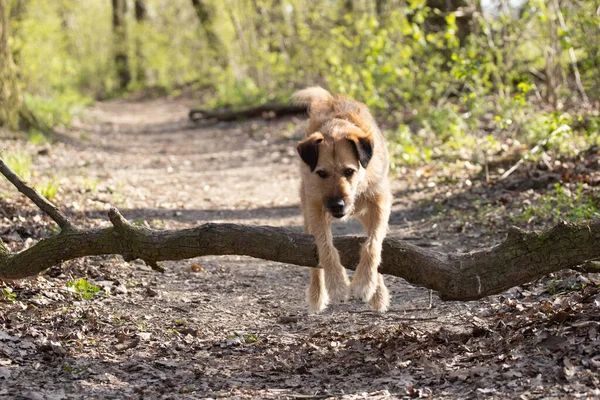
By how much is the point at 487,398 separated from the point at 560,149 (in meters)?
6.54

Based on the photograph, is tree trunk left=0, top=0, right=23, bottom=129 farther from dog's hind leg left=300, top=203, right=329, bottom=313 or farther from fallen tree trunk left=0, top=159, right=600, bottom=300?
dog's hind leg left=300, top=203, right=329, bottom=313

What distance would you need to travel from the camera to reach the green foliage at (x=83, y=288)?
5438mm

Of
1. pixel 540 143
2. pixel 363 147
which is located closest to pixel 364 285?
pixel 363 147

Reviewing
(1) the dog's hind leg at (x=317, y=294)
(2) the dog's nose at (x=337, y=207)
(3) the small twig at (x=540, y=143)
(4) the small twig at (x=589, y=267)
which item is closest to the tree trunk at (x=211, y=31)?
(3) the small twig at (x=540, y=143)

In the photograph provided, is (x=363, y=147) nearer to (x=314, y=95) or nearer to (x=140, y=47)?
(x=314, y=95)

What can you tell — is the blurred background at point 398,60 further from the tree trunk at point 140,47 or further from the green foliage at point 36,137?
the green foliage at point 36,137

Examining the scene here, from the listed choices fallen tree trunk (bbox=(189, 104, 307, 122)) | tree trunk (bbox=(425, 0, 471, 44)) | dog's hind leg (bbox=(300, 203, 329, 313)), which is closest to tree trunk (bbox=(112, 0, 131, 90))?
fallen tree trunk (bbox=(189, 104, 307, 122))

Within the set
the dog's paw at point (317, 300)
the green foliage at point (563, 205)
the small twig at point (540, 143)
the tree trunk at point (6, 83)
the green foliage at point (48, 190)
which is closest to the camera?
the dog's paw at point (317, 300)

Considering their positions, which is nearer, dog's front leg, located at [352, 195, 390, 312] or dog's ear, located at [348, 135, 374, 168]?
dog's front leg, located at [352, 195, 390, 312]

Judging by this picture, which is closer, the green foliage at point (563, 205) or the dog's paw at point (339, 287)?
the dog's paw at point (339, 287)

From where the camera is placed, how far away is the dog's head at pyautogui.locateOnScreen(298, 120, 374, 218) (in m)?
4.91

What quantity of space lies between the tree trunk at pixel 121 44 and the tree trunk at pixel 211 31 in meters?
14.6

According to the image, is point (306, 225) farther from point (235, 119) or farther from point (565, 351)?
point (235, 119)

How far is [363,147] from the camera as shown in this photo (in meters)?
5.05
